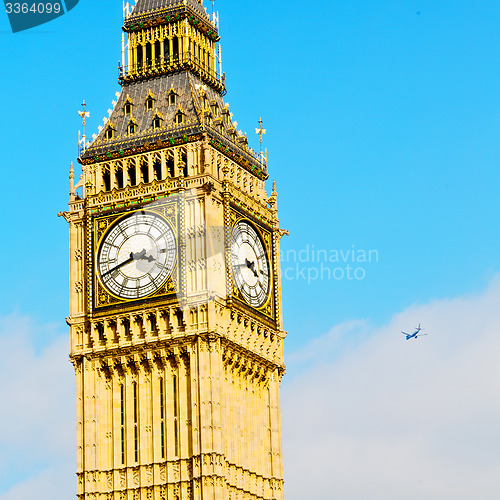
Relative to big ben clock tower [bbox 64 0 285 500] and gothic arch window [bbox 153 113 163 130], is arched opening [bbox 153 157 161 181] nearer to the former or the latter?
big ben clock tower [bbox 64 0 285 500]

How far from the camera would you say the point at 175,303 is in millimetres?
84000

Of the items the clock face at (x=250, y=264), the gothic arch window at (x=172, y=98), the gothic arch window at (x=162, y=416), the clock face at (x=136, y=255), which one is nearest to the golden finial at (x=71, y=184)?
the clock face at (x=136, y=255)

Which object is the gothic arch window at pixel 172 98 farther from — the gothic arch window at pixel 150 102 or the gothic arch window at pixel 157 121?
the gothic arch window at pixel 157 121

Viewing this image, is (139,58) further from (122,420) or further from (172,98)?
(122,420)

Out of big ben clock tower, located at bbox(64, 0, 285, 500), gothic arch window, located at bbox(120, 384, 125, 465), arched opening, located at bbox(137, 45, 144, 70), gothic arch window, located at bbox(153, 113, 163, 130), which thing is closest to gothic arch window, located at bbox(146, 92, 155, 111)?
big ben clock tower, located at bbox(64, 0, 285, 500)

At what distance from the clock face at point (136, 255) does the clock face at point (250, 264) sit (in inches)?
136

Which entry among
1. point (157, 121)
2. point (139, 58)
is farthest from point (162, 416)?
point (139, 58)

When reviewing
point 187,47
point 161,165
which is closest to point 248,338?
point 161,165

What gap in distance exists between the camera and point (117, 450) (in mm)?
83688

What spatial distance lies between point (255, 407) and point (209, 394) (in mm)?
5058

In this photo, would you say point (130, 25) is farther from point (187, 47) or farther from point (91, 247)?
point (91, 247)

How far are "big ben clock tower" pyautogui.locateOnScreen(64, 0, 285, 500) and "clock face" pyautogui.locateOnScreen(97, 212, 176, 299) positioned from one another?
66 millimetres

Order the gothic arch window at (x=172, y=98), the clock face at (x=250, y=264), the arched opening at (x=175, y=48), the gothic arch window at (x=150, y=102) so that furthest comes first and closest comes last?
the arched opening at (x=175, y=48), the gothic arch window at (x=150, y=102), the gothic arch window at (x=172, y=98), the clock face at (x=250, y=264)

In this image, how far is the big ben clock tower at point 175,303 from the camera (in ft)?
272
